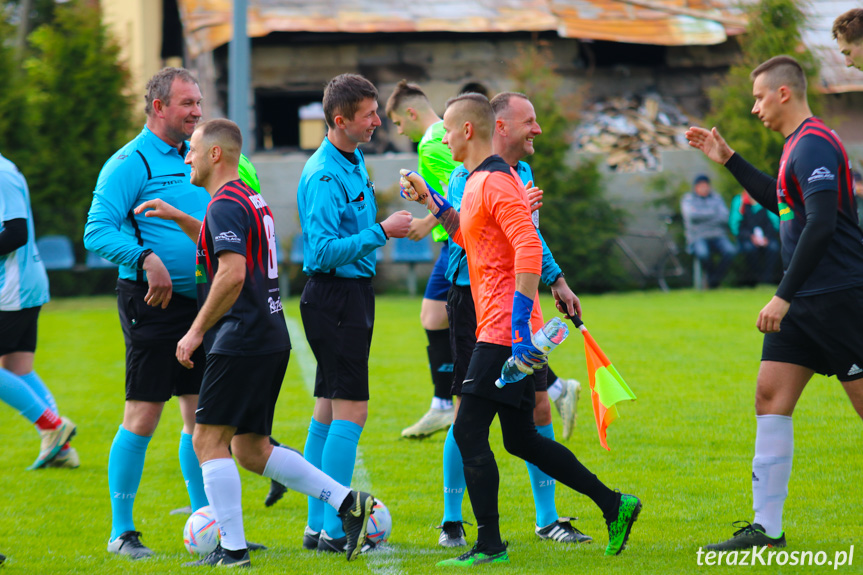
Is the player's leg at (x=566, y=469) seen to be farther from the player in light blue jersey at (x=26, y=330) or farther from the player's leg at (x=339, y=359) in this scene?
the player in light blue jersey at (x=26, y=330)

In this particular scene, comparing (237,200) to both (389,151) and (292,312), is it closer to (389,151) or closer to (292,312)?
(292,312)

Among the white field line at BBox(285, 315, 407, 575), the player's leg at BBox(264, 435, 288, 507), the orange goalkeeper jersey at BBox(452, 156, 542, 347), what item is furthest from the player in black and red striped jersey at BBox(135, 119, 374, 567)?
the player's leg at BBox(264, 435, 288, 507)

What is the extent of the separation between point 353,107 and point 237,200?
2.73 feet

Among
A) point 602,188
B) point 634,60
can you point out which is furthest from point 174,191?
point 634,60

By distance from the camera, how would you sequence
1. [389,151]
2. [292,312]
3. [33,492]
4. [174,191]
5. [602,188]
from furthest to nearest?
1. [389,151]
2. [602,188]
3. [292,312]
4. [33,492]
5. [174,191]

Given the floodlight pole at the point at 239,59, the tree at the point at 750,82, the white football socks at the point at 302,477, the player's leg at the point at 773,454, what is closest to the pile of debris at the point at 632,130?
the tree at the point at 750,82

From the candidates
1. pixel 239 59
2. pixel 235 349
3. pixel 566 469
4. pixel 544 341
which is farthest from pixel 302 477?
pixel 239 59

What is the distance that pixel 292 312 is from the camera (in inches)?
664

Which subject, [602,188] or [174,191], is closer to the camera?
[174,191]

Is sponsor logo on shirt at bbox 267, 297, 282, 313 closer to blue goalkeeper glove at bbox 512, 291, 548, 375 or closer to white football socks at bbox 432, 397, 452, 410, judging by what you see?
blue goalkeeper glove at bbox 512, 291, 548, 375

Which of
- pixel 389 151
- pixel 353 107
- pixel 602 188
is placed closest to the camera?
pixel 353 107

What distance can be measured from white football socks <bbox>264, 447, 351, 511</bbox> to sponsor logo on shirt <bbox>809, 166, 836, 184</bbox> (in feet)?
8.46

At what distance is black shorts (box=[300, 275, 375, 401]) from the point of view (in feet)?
15.8

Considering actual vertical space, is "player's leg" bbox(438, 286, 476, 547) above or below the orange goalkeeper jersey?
below
